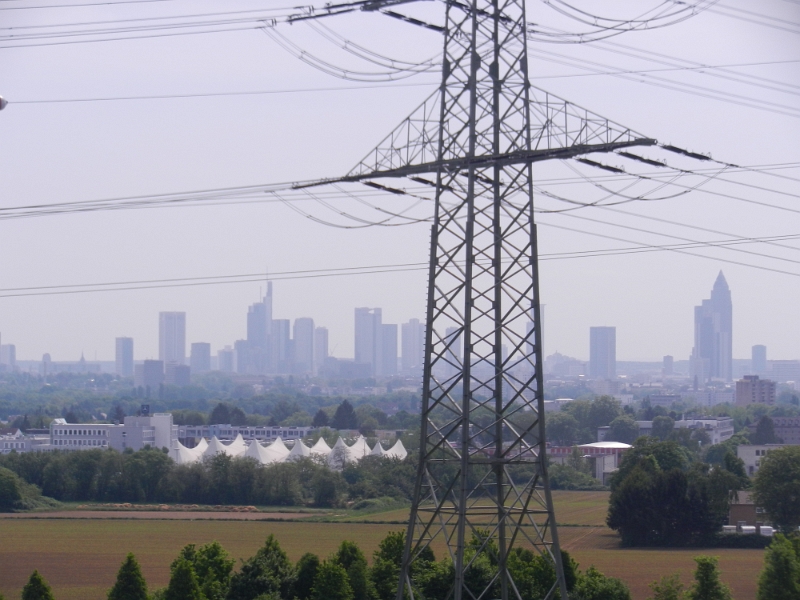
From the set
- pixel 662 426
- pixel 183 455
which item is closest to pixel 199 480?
pixel 183 455

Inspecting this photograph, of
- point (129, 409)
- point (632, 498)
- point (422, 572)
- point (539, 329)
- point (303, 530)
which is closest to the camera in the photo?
point (539, 329)

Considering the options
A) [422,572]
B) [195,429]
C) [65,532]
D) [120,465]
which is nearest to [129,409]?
[195,429]

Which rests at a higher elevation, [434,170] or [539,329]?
[434,170]

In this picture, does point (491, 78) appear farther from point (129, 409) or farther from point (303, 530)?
point (129, 409)

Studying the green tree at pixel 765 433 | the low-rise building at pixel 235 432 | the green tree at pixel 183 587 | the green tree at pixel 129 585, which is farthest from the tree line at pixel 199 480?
the low-rise building at pixel 235 432

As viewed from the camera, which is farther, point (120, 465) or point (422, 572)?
point (120, 465)

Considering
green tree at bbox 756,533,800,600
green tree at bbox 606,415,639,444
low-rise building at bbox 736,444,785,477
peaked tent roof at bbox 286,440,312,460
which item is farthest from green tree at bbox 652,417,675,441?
green tree at bbox 756,533,800,600

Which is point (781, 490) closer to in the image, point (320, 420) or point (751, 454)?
point (751, 454)
